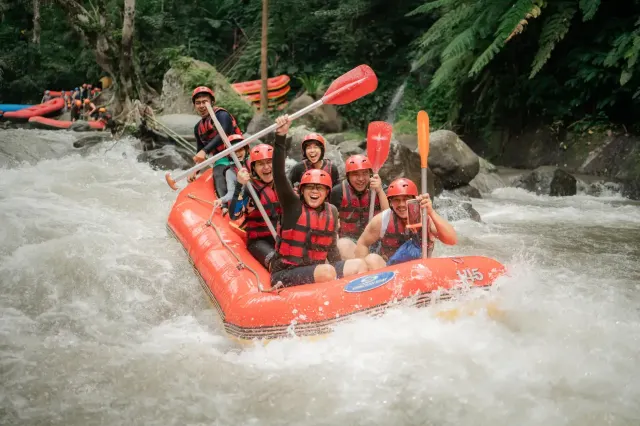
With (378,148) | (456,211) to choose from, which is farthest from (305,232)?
(456,211)

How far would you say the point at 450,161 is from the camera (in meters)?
8.38

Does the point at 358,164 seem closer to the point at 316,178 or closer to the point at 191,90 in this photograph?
the point at 316,178

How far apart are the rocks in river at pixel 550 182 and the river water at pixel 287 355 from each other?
3917 millimetres

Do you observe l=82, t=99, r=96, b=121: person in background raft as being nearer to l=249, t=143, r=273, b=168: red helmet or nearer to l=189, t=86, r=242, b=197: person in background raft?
l=189, t=86, r=242, b=197: person in background raft

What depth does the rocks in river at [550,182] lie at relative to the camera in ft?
28.7

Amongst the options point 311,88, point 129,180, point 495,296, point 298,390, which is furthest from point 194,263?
point 311,88

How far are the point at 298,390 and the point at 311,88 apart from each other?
12429mm

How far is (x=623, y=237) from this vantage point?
20.2 feet

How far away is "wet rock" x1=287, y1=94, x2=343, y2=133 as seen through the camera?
13.4m

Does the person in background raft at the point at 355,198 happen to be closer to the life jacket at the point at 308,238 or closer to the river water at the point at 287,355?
the life jacket at the point at 308,238

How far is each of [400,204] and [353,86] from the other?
0.99 m

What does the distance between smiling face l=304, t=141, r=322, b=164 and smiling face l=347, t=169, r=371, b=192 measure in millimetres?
323

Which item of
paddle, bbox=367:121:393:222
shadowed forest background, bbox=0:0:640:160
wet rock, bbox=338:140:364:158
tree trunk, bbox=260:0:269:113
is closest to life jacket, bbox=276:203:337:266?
paddle, bbox=367:121:393:222

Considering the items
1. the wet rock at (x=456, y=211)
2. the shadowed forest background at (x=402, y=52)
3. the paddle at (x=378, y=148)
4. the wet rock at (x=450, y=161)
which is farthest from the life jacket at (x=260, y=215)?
the shadowed forest background at (x=402, y=52)
